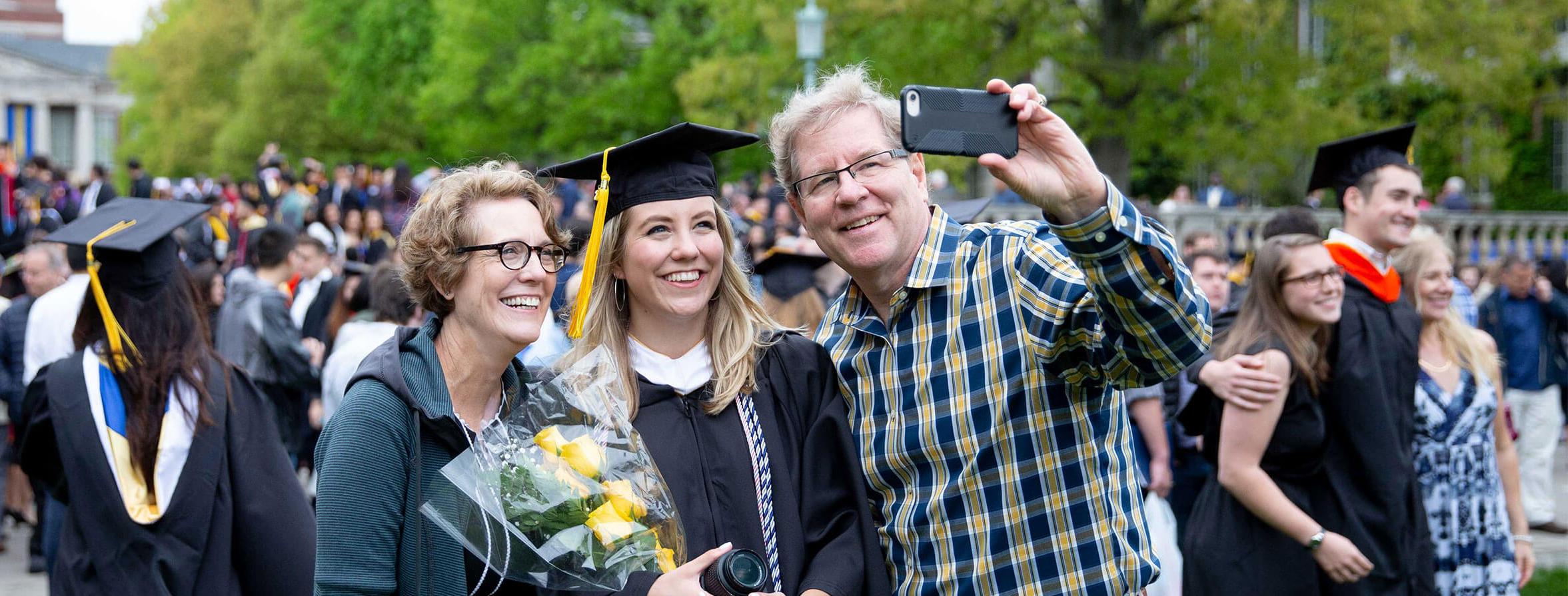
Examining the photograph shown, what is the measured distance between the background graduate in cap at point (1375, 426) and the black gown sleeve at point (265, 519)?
298 cm

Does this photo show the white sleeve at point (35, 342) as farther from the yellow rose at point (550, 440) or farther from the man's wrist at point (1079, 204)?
the man's wrist at point (1079, 204)

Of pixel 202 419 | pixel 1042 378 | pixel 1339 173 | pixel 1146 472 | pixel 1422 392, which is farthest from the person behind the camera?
pixel 1146 472

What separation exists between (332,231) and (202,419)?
14294 mm

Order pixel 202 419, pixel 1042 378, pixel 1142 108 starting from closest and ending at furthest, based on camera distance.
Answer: pixel 1042 378
pixel 202 419
pixel 1142 108

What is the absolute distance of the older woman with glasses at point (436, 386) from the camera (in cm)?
285

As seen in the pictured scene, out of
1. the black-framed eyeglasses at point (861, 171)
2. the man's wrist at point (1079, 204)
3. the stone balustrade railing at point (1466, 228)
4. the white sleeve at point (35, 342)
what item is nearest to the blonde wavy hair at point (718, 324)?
the black-framed eyeglasses at point (861, 171)

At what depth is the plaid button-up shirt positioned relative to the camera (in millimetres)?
3021

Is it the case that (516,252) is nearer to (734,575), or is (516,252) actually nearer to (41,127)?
(734,575)

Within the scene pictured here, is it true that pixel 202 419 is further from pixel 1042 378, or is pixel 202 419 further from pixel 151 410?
pixel 1042 378

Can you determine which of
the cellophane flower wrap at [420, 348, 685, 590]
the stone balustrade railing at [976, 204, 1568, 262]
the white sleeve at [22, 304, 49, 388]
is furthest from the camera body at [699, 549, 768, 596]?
the stone balustrade railing at [976, 204, 1568, 262]

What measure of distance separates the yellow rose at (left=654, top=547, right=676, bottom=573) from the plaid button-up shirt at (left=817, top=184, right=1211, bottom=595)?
0.52 metres

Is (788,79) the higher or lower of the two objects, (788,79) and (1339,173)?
the higher

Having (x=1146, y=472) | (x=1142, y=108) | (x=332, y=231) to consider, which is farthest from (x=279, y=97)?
(x=1146, y=472)

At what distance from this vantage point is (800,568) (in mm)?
3057
